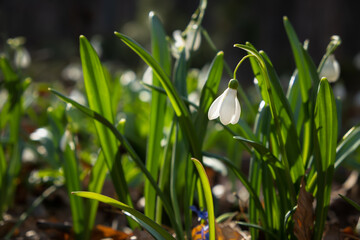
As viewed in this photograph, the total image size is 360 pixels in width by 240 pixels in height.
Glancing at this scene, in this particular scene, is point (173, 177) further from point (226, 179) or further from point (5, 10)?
point (5, 10)

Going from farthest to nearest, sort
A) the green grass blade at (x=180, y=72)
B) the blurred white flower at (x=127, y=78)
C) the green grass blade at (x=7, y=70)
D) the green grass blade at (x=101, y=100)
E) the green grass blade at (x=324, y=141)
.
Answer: the blurred white flower at (x=127, y=78) < the green grass blade at (x=7, y=70) < the green grass blade at (x=180, y=72) < the green grass blade at (x=101, y=100) < the green grass blade at (x=324, y=141)

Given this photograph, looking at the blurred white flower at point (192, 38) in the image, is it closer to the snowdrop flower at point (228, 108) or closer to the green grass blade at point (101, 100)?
the green grass blade at point (101, 100)

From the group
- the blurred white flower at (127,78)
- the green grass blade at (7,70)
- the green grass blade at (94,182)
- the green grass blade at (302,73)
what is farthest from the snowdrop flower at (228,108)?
the blurred white flower at (127,78)

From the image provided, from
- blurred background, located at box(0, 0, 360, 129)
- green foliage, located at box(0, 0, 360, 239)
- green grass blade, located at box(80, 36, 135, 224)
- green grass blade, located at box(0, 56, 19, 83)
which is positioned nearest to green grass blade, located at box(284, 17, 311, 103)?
green foliage, located at box(0, 0, 360, 239)

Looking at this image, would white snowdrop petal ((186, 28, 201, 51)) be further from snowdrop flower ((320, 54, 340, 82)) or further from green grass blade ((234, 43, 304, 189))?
snowdrop flower ((320, 54, 340, 82))

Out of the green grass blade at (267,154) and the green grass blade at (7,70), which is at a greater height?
the green grass blade at (7,70)

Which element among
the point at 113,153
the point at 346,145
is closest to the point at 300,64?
the point at 346,145

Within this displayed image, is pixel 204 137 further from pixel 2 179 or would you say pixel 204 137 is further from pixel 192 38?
pixel 2 179
